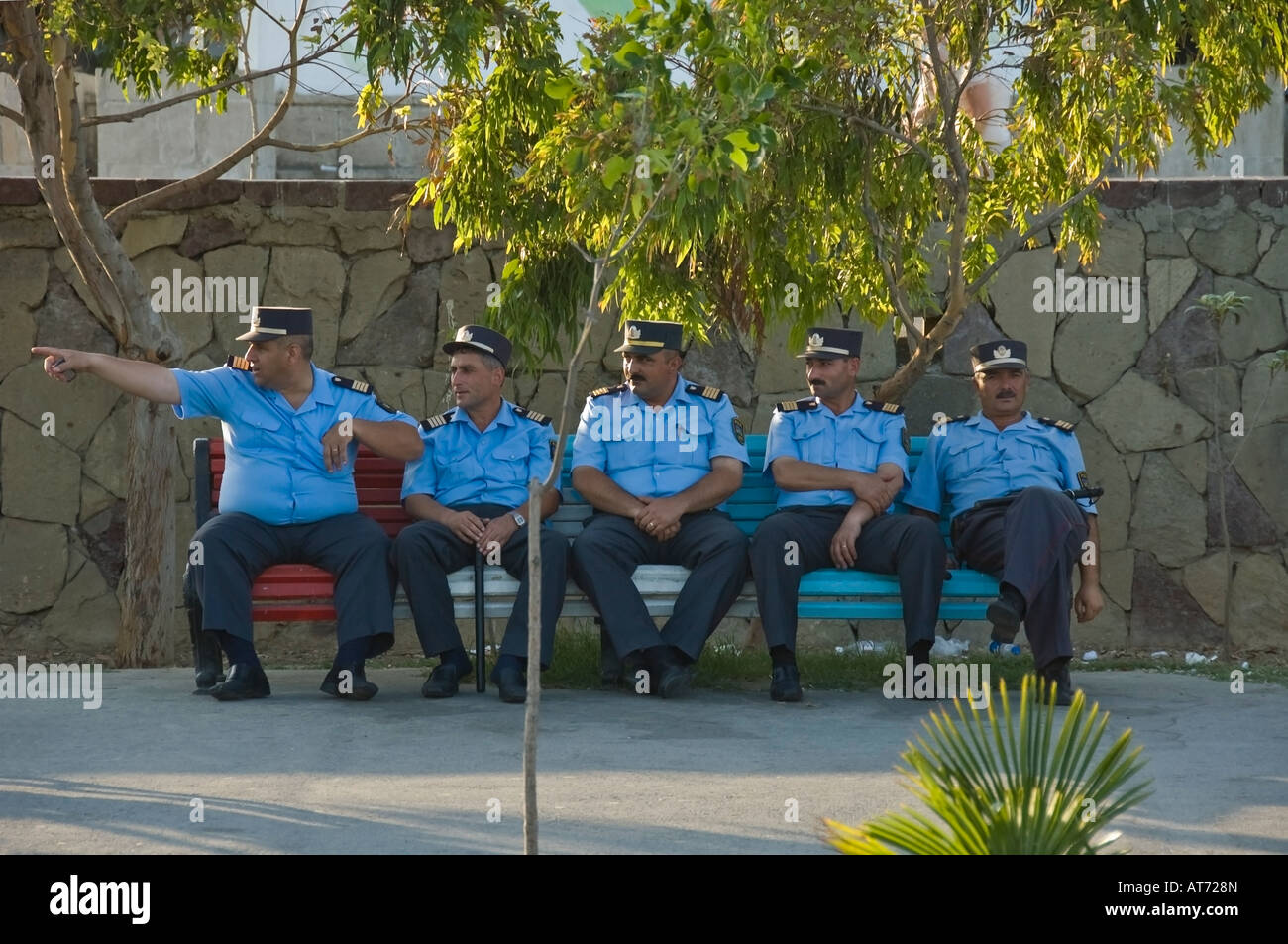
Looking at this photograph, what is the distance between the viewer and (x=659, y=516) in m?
5.70

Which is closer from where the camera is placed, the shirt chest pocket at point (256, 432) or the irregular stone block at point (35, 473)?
the shirt chest pocket at point (256, 432)

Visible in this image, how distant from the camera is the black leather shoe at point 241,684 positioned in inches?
207

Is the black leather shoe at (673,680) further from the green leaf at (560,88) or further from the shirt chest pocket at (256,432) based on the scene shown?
the green leaf at (560,88)

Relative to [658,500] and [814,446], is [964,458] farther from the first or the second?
[658,500]

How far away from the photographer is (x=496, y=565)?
568cm

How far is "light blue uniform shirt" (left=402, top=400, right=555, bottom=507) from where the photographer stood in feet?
19.4

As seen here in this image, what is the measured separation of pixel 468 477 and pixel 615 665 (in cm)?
88

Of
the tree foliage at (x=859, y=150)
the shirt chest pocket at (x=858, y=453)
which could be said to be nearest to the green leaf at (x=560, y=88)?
the tree foliage at (x=859, y=150)

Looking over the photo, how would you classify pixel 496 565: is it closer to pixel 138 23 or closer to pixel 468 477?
pixel 468 477

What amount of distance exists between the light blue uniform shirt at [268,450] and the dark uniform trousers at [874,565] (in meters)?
1.51

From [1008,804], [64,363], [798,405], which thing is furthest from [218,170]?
[1008,804]

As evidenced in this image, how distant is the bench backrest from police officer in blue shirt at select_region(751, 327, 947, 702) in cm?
12

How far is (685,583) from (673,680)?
36cm

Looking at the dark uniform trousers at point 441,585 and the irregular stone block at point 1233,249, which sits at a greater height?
the irregular stone block at point 1233,249
